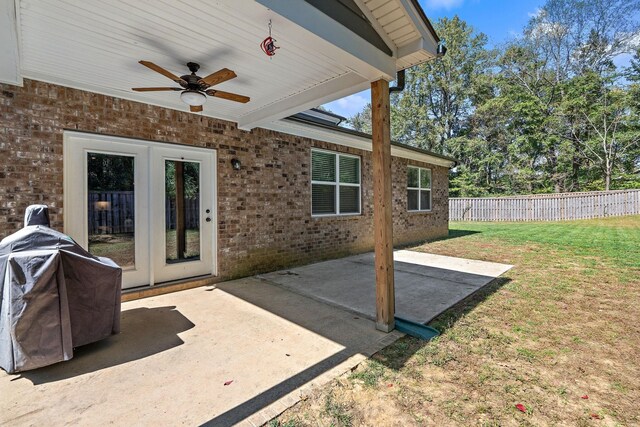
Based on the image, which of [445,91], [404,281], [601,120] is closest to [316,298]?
[404,281]

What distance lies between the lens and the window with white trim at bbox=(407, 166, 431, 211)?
10.1m

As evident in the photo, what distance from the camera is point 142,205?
4430mm

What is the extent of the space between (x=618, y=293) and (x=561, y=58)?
84.0ft

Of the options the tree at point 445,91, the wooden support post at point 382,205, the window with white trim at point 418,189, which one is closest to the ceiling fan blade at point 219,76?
the wooden support post at point 382,205

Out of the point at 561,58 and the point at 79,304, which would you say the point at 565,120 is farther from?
the point at 79,304

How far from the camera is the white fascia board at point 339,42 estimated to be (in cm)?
224

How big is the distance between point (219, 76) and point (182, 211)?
2472 millimetres

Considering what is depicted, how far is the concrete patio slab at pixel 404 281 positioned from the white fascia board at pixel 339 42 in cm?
282

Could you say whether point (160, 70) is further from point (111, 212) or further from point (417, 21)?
point (417, 21)

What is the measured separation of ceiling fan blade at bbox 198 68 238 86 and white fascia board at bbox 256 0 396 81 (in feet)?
3.01

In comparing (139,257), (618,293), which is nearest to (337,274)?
(139,257)

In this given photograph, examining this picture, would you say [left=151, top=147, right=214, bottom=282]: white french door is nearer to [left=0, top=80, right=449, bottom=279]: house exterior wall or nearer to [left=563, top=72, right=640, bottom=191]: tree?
[left=0, top=80, right=449, bottom=279]: house exterior wall

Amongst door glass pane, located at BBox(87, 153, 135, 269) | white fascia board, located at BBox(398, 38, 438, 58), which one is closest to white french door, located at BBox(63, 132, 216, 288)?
door glass pane, located at BBox(87, 153, 135, 269)

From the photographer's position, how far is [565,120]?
21.0 m
